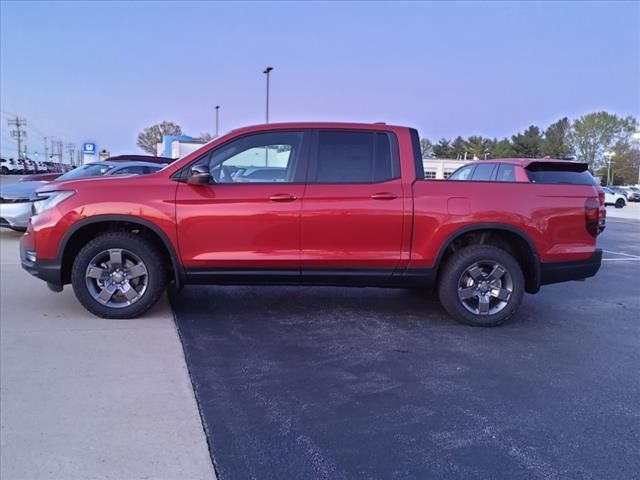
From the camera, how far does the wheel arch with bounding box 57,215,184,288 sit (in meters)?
4.74

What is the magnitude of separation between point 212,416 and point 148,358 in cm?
112

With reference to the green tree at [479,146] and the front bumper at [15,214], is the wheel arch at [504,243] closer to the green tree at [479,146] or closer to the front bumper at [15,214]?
the front bumper at [15,214]

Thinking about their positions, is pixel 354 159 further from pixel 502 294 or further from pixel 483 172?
pixel 483 172

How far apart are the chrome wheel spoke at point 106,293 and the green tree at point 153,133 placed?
239 ft

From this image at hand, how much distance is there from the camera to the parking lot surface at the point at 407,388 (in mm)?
2719

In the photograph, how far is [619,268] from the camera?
877 centimetres

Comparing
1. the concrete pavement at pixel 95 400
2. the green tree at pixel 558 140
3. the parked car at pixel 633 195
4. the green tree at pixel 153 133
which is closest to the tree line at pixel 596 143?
the green tree at pixel 558 140

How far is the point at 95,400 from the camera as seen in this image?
129 inches

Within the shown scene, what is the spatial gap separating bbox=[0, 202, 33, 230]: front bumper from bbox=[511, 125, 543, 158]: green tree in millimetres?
73574

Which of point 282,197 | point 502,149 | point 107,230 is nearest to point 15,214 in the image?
point 107,230

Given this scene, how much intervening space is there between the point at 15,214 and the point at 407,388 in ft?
27.9

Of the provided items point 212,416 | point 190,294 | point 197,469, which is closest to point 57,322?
point 190,294

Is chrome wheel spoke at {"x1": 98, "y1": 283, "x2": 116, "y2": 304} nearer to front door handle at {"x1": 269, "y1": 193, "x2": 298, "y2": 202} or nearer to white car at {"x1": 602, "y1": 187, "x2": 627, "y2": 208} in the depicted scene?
front door handle at {"x1": 269, "y1": 193, "x2": 298, "y2": 202}

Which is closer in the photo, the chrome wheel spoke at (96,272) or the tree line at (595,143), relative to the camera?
the chrome wheel spoke at (96,272)
